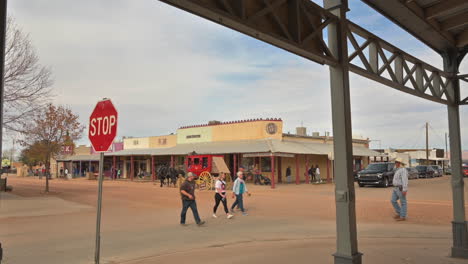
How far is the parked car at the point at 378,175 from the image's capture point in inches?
1067

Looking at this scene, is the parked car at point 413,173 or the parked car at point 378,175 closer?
the parked car at point 378,175

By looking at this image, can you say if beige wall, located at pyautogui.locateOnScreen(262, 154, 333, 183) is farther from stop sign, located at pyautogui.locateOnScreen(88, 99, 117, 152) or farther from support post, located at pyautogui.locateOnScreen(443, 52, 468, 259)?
stop sign, located at pyautogui.locateOnScreen(88, 99, 117, 152)

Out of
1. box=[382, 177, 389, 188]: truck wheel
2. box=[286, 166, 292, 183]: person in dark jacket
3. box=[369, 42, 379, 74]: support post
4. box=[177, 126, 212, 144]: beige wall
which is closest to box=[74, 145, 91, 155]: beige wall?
box=[177, 126, 212, 144]: beige wall

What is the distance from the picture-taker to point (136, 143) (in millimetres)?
48562

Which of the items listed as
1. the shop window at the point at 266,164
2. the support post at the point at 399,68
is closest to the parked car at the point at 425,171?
the shop window at the point at 266,164

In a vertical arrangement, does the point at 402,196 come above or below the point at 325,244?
above

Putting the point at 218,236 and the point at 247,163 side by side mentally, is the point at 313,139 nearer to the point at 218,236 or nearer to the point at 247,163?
the point at 247,163

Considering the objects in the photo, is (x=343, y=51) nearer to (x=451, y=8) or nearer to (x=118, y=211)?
(x=451, y=8)

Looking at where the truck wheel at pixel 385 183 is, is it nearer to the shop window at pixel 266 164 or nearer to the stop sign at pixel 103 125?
the shop window at pixel 266 164

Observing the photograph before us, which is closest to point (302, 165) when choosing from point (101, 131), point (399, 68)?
point (399, 68)

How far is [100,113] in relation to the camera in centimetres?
571

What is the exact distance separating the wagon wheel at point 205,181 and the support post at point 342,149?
71.9 ft

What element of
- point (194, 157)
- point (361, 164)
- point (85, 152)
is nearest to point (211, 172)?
point (194, 157)

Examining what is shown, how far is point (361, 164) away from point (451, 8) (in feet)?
140
